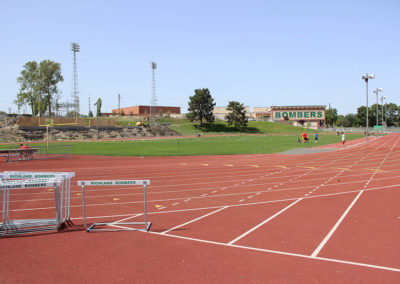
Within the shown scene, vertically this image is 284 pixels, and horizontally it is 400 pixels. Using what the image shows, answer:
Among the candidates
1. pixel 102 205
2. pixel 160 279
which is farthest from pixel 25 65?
pixel 160 279

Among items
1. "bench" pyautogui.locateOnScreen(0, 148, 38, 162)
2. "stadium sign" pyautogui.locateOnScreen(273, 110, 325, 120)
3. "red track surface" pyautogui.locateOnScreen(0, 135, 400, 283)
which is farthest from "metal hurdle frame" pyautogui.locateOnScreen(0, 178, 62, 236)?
"stadium sign" pyautogui.locateOnScreen(273, 110, 325, 120)

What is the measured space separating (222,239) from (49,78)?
83.7 m

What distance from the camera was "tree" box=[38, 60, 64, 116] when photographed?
76.9m

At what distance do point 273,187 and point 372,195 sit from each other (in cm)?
318

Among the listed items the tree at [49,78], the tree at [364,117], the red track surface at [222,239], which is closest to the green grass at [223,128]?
the tree at [49,78]

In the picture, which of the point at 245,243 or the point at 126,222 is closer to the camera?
the point at 245,243

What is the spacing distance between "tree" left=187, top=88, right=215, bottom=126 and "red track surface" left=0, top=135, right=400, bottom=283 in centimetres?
8199

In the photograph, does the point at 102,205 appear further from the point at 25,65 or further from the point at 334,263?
the point at 25,65

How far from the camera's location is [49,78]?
3076 inches

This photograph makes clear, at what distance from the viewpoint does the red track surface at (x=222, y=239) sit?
4.63m

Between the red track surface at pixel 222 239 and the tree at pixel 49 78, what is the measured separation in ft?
247

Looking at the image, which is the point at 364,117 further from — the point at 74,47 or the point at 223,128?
the point at 74,47

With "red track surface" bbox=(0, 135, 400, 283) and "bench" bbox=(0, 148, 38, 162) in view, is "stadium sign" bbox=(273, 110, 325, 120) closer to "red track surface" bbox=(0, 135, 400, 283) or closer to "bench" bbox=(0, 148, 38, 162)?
"bench" bbox=(0, 148, 38, 162)

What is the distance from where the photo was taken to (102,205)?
356 inches
